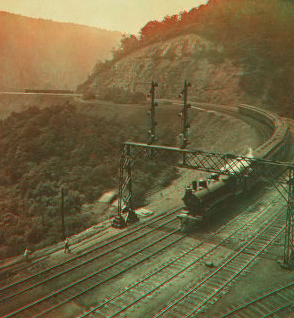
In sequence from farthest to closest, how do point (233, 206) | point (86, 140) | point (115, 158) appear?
point (86, 140)
point (115, 158)
point (233, 206)

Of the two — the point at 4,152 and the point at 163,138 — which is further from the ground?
the point at 163,138

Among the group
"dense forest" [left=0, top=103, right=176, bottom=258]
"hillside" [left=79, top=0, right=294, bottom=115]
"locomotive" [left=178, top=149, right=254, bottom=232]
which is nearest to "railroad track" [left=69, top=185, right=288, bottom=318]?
"locomotive" [left=178, top=149, right=254, bottom=232]

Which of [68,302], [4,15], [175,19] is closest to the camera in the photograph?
[68,302]

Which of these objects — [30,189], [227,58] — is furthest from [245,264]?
[227,58]

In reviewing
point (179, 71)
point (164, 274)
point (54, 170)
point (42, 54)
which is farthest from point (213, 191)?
point (42, 54)

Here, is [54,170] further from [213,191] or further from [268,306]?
[268,306]

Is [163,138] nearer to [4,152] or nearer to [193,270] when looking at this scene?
[4,152]

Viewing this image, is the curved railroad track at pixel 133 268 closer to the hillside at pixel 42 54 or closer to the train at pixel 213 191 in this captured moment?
the train at pixel 213 191

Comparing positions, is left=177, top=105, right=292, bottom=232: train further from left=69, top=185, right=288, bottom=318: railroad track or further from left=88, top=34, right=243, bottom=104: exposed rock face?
left=88, top=34, right=243, bottom=104: exposed rock face
